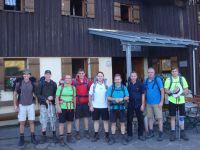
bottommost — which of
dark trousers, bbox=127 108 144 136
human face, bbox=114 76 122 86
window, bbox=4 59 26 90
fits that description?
dark trousers, bbox=127 108 144 136

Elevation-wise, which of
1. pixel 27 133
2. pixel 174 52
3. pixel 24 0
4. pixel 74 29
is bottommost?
pixel 27 133

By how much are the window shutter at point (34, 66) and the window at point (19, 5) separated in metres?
1.79

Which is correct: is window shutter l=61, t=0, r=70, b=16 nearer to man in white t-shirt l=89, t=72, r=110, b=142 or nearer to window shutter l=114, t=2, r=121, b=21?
window shutter l=114, t=2, r=121, b=21

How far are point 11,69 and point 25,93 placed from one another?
144 inches

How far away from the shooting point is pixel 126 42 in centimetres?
1046

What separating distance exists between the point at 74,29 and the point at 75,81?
4.58 meters

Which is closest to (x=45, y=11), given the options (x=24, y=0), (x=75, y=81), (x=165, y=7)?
(x=24, y=0)

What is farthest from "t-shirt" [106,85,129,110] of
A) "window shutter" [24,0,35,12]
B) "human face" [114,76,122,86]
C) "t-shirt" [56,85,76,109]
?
"window shutter" [24,0,35,12]

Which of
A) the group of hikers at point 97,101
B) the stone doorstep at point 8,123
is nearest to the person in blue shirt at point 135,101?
the group of hikers at point 97,101

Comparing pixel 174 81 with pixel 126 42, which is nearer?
pixel 174 81

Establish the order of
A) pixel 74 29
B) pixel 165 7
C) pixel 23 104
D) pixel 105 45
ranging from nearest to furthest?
pixel 23 104, pixel 74 29, pixel 105 45, pixel 165 7

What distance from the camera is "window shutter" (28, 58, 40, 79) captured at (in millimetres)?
11125

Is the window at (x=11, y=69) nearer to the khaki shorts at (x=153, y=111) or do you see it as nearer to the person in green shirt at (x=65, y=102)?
the person in green shirt at (x=65, y=102)

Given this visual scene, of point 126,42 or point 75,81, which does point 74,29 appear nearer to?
point 126,42
